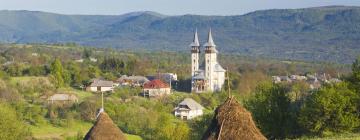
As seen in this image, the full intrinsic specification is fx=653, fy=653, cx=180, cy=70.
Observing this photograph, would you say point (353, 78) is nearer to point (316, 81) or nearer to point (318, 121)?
point (318, 121)

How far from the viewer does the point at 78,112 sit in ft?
203

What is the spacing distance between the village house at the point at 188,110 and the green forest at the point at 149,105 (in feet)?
3.59

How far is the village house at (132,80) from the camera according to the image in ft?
282

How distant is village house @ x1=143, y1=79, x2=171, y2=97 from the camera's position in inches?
3115

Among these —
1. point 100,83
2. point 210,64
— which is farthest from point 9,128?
point 210,64

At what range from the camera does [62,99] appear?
67.0m

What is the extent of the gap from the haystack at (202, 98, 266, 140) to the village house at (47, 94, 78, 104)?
172 ft

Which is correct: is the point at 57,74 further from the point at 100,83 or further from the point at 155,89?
the point at 155,89

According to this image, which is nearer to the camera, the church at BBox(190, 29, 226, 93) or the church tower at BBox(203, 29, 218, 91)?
the church at BBox(190, 29, 226, 93)

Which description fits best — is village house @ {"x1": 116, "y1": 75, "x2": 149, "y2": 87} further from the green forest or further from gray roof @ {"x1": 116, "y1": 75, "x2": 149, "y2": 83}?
the green forest

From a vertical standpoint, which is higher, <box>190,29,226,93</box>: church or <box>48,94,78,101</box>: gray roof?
<box>190,29,226,93</box>: church

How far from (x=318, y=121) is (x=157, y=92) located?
48152 mm

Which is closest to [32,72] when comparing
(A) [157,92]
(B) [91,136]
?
(A) [157,92]

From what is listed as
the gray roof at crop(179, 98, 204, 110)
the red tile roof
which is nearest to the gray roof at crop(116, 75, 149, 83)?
the red tile roof
